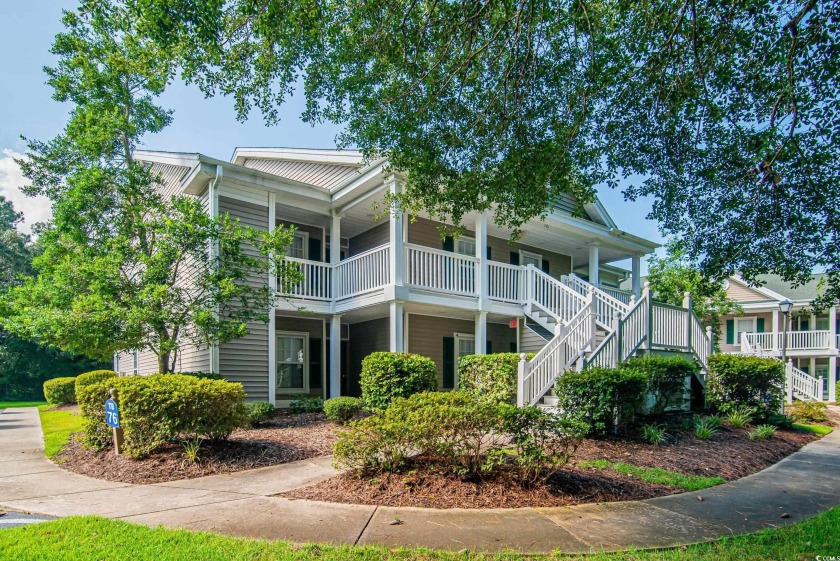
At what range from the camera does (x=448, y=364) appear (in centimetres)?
1641

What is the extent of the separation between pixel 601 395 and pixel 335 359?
7323 millimetres

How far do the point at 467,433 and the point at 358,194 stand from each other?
8.75 meters

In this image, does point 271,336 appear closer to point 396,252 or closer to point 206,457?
point 396,252

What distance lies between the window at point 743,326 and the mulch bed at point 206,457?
29.0 meters

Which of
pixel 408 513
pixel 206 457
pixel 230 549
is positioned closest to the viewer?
pixel 230 549

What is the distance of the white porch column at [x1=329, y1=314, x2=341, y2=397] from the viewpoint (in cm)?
1379

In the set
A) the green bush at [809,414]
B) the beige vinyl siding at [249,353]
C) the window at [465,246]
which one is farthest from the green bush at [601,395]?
the green bush at [809,414]

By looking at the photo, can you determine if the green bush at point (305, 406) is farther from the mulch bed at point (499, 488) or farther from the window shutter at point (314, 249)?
the mulch bed at point (499, 488)

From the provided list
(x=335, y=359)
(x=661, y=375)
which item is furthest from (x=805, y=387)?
(x=335, y=359)

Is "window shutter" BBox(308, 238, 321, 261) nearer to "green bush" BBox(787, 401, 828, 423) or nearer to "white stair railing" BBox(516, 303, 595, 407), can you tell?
"white stair railing" BBox(516, 303, 595, 407)

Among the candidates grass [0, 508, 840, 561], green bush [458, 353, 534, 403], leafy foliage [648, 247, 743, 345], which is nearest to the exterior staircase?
green bush [458, 353, 534, 403]

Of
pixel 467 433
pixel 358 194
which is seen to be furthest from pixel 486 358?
pixel 467 433

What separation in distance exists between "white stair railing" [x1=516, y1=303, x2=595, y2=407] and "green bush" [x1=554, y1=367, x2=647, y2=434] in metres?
1.50

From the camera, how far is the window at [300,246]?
15102 mm
